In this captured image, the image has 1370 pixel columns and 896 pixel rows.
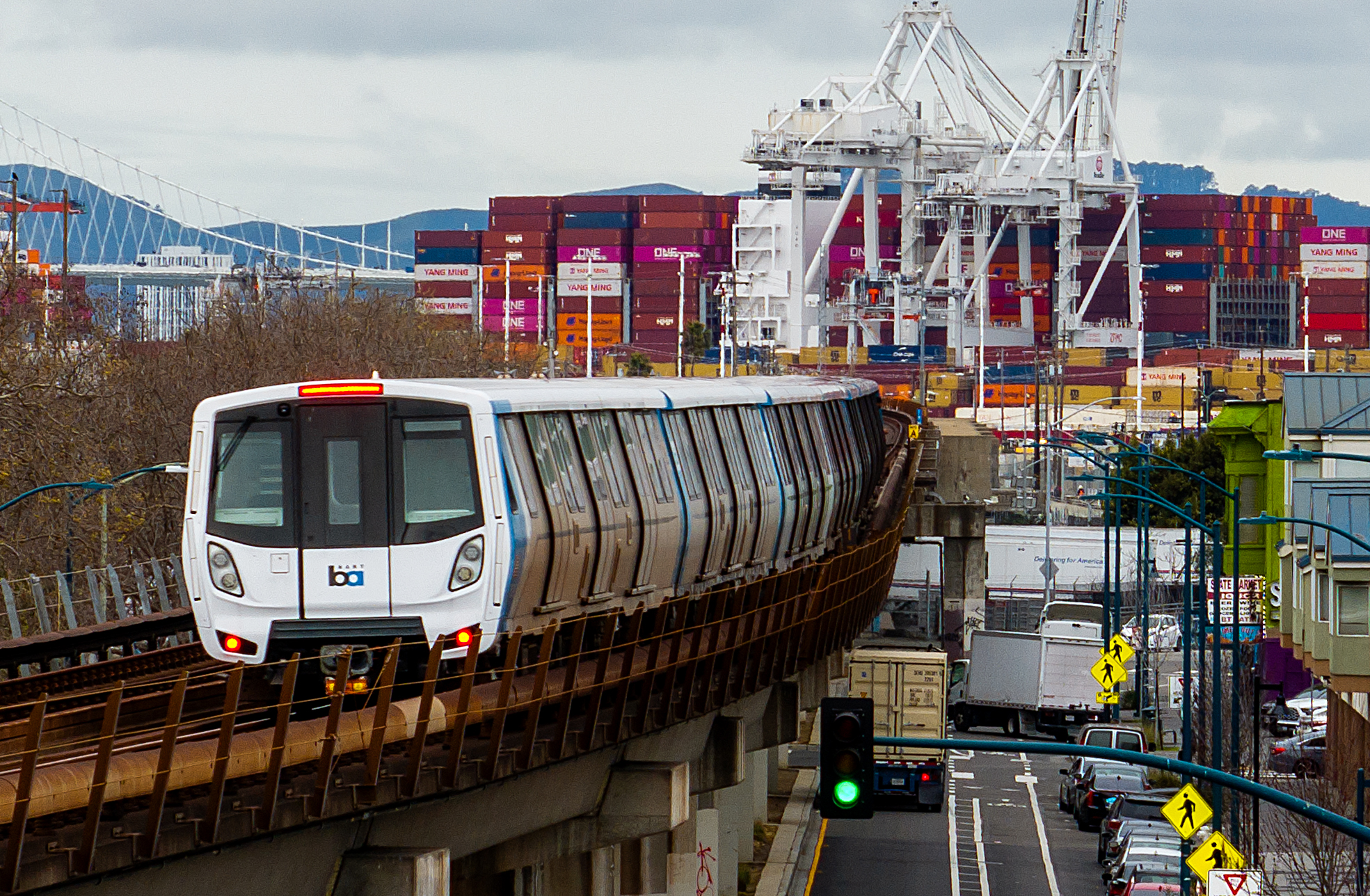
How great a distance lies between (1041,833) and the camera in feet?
145

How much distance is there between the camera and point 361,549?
57.9ft

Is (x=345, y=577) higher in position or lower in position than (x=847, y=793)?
higher

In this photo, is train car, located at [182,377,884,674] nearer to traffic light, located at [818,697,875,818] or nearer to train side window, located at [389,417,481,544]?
train side window, located at [389,417,481,544]

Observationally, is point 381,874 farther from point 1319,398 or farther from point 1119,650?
point 1319,398

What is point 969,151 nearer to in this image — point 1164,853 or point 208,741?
point 1164,853

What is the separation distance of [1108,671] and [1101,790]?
6.01 metres

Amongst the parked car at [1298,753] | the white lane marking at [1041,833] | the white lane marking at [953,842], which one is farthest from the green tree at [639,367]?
the white lane marking at [953,842]

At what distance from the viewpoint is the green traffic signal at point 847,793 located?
1609cm

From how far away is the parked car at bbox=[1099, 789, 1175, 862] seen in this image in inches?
1563

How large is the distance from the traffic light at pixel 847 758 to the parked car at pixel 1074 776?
97.8 ft

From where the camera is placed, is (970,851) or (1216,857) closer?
(1216,857)

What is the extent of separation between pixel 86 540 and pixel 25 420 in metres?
6.76

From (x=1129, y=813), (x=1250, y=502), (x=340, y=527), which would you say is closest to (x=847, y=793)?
(x=340, y=527)

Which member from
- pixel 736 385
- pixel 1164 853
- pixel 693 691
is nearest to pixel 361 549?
pixel 693 691
